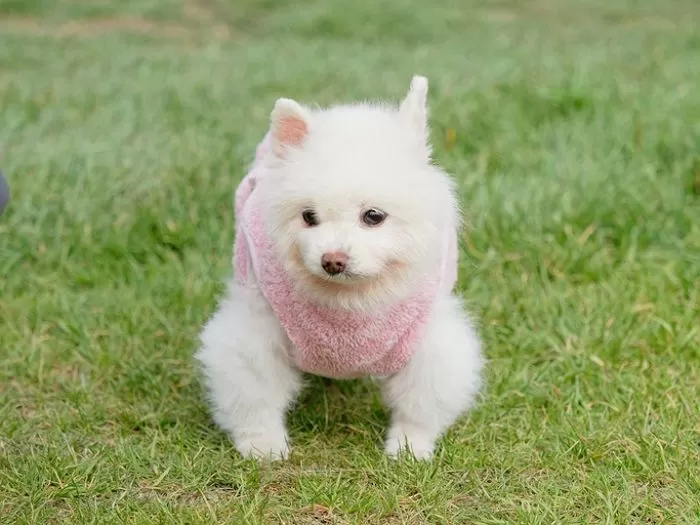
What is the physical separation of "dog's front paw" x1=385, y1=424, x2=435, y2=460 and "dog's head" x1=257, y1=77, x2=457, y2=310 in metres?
0.54

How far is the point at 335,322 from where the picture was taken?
118 inches

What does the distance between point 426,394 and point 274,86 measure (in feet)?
12.7

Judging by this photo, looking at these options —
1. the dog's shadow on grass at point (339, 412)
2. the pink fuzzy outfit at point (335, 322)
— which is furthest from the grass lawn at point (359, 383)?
the pink fuzzy outfit at point (335, 322)

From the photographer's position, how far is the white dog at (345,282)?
8.96 feet

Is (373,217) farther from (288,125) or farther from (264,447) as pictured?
(264,447)

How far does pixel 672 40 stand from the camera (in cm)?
808

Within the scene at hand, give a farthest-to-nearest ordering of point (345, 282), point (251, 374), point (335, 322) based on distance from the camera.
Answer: point (251, 374)
point (335, 322)
point (345, 282)

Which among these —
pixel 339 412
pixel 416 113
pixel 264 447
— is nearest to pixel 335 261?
pixel 416 113

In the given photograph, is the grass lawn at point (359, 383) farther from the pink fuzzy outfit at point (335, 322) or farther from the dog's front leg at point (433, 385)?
the pink fuzzy outfit at point (335, 322)

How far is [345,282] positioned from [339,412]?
848mm

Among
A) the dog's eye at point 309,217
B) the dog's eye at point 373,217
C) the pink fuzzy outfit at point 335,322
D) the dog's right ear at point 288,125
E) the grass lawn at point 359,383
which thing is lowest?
the grass lawn at point 359,383

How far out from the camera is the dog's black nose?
269cm

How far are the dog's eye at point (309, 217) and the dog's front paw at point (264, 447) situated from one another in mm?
803

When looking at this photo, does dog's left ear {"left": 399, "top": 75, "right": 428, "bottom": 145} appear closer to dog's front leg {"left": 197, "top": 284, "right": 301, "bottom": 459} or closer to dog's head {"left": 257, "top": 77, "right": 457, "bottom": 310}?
dog's head {"left": 257, "top": 77, "right": 457, "bottom": 310}
